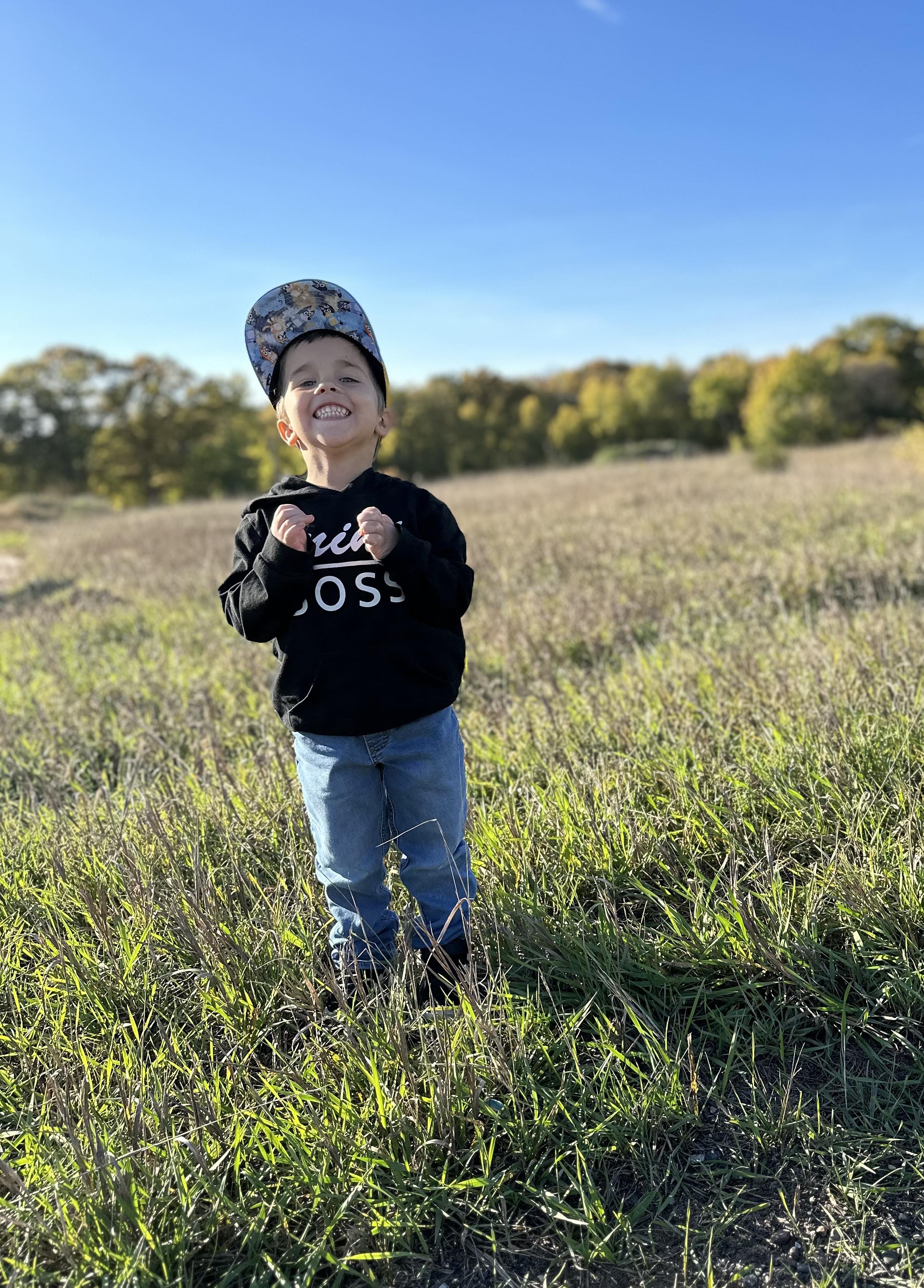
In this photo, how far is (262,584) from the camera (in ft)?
6.72

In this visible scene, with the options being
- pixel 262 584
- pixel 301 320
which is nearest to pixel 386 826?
pixel 262 584

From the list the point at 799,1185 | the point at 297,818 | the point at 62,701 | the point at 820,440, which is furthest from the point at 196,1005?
the point at 820,440

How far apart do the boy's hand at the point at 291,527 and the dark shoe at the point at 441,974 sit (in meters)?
1.09

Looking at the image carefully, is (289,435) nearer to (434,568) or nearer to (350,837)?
(434,568)

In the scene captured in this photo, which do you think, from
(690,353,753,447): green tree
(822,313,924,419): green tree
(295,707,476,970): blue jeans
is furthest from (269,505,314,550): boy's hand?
(690,353,753,447): green tree

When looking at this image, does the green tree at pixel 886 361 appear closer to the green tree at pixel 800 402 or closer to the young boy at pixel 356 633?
the green tree at pixel 800 402

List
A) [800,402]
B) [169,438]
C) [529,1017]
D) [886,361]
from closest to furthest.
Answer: [529,1017] → [800,402] → [169,438] → [886,361]

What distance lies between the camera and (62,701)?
4.87 m

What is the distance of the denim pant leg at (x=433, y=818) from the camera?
83.7 inches

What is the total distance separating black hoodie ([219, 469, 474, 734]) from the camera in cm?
203

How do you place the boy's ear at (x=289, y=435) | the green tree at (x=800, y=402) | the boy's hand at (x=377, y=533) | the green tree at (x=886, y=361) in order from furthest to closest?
the green tree at (x=886, y=361) < the green tree at (x=800, y=402) < the boy's ear at (x=289, y=435) < the boy's hand at (x=377, y=533)

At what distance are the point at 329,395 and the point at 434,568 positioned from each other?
0.55m

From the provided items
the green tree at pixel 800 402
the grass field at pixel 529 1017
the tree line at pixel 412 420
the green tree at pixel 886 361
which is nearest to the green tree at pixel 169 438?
the tree line at pixel 412 420

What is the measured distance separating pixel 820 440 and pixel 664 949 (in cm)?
4353
